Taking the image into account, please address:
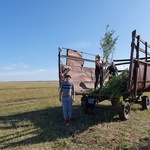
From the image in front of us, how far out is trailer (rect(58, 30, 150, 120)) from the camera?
7336mm

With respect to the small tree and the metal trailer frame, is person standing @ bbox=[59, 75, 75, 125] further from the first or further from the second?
the small tree

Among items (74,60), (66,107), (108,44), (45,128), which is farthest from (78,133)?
(108,44)

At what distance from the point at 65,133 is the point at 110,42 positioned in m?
Answer: 17.7

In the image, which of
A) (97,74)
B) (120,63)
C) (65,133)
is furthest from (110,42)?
(65,133)

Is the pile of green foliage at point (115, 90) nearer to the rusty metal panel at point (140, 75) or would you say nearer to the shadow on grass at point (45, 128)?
the rusty metal panel at point (140, 75)

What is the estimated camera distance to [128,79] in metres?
7.12

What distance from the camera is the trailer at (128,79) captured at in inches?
289

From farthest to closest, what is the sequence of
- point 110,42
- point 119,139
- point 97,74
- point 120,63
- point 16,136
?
point 110,42, point 120,63, point 97,74, point 16,136, point 119,139

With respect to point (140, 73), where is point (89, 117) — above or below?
below

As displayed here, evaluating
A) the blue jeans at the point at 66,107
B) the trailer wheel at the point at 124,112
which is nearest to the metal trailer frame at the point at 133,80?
the trailer wheel at the point at 124,112

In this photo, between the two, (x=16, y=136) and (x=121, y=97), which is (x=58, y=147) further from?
(x=121, y=97)

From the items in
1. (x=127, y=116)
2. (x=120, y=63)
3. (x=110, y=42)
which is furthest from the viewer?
(x=110, y=42)

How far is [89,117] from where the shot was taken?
8.29m

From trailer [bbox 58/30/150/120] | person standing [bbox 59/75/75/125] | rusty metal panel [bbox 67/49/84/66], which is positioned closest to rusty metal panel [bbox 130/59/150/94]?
trailer [bbox 58/30/150/120]
